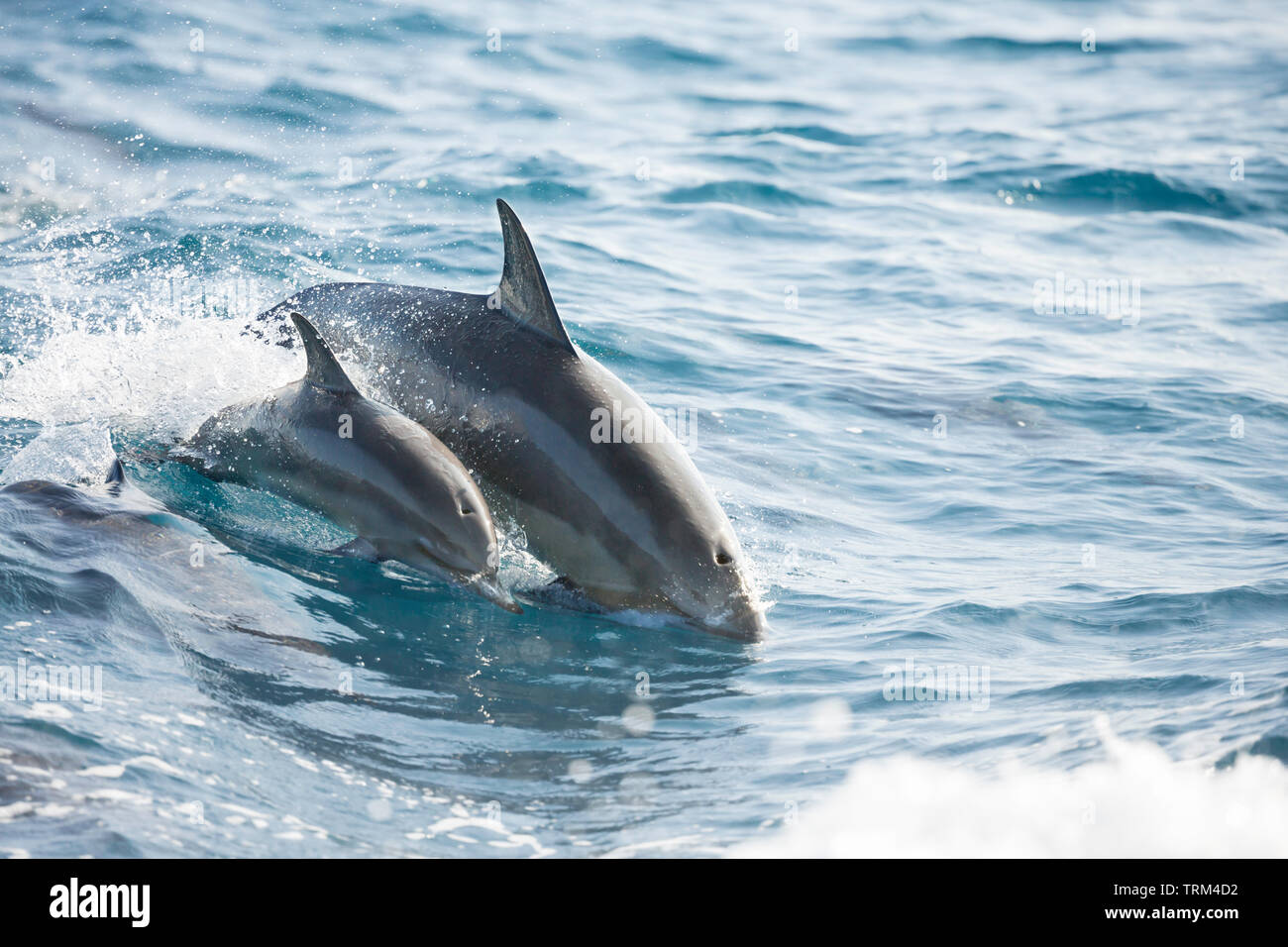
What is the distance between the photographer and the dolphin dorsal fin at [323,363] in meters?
7.11

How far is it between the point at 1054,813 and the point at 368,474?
3.73 m

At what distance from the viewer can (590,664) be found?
6.39m

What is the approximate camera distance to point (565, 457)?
6777 millimetres

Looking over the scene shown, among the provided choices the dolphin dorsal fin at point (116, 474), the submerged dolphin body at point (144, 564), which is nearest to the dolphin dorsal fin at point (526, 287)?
the submerged dolphin body at point (144, 564)

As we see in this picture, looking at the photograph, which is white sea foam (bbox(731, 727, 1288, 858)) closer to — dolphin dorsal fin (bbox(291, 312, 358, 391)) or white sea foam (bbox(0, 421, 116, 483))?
dolphin dorsal fin (bbox(291, 312, 358, 391))

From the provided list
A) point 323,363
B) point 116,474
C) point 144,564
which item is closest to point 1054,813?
point 323,363

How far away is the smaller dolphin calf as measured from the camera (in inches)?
257

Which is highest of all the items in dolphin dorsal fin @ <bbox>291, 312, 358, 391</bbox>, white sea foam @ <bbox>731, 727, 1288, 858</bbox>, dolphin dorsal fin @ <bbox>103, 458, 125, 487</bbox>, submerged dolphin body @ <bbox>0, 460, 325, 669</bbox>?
dolphin dorsal fin @ <bbox>291, 312, 358, 391</bbox>

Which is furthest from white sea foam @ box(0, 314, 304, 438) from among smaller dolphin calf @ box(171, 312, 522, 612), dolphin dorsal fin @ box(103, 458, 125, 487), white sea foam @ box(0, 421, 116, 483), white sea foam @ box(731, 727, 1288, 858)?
white sea foam @ box(731, 727, 1288, 858)

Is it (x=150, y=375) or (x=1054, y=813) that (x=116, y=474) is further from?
(x=1054, y=813)

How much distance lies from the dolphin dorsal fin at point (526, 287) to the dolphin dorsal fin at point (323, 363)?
1014 millimetres
